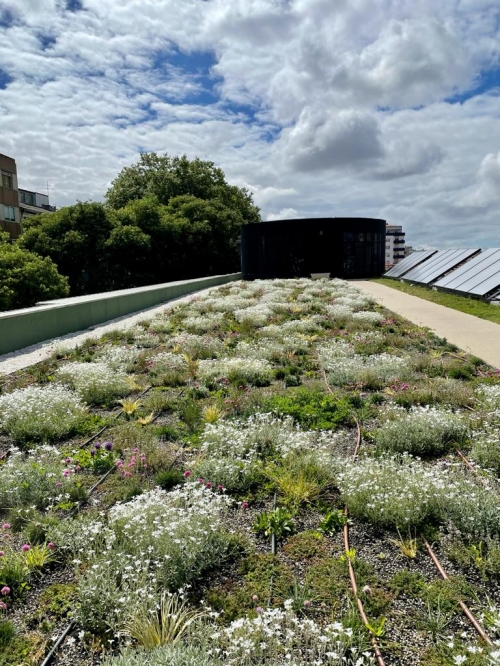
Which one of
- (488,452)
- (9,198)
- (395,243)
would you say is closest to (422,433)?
(488,452)

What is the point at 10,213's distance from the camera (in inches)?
1768

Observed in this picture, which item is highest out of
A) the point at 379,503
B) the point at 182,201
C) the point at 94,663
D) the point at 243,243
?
the point at 182,201

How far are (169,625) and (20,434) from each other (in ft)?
13.8

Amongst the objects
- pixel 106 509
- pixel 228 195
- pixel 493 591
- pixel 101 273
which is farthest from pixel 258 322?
pixel 228 195

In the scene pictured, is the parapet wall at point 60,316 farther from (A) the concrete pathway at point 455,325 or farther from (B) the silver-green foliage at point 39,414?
(A) the concrete pathway at point 455,325

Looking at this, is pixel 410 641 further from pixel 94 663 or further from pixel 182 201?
pixel 182 201

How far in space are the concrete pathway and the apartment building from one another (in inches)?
1401

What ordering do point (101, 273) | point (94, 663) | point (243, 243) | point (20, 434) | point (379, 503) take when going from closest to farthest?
point (94, 663) → point (379, 503) → point (20, 434) → point (101, 273) → point (243, 243)

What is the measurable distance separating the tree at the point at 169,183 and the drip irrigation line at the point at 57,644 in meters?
51.5

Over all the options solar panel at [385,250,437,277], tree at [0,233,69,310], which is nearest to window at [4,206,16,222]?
tree at [0,233,69,310]

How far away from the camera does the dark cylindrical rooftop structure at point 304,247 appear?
119 ft

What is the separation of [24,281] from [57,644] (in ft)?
51.0

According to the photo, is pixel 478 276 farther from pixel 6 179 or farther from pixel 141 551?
pixel 6 179

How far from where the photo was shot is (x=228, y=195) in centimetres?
5781
